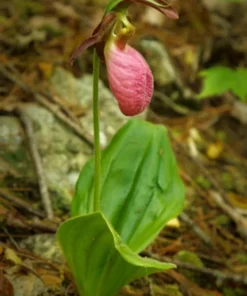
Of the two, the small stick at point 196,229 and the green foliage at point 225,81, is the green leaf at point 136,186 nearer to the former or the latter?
the small stick at point 196,229

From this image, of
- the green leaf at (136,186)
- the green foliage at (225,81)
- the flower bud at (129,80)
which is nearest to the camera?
the flower bud at (129,80)

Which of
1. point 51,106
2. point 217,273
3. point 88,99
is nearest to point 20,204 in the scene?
point 51,106

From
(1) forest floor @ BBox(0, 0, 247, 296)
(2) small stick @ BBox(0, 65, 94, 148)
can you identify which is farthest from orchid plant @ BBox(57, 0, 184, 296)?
(2) small stick @ BBox(0, 65, 94, 148)

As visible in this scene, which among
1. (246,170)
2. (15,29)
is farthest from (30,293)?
(15,29)

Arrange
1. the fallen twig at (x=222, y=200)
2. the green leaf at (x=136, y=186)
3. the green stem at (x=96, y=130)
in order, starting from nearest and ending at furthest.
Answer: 1. the green stem at (x=96, y=130)
2. the green leaf at (x=136, y=186)
3. the fallen twig at (x=222, y=200)

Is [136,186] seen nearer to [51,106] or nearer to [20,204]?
[20,204]

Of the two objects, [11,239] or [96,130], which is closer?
[96,130]

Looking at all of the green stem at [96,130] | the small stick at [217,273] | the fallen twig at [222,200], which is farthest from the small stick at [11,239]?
the fallen twig at [222,200]
